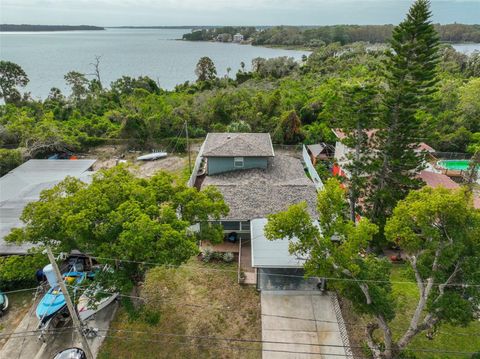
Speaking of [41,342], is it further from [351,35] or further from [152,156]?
[351,35]

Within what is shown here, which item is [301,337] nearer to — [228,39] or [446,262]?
[446,262]

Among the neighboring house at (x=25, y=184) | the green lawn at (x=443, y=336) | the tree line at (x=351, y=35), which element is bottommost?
the green lawn at (x=443, y=336)

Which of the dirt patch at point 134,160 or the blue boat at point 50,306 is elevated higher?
the blue boat at point 50,306

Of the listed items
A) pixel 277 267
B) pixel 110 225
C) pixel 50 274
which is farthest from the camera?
pixel 277 267

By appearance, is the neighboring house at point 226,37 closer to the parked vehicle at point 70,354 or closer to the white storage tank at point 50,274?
the white storage tank at point 50,274

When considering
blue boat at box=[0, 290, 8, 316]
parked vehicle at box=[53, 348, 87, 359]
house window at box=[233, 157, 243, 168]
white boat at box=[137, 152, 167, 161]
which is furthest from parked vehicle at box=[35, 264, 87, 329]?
white boat at box=[137, 152, 167, 161]

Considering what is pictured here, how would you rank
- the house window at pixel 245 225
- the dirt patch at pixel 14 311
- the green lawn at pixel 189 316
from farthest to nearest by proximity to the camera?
the house window at pixel 245 225 → the dirt patch at pixel 14 311 → the green lawn at pixel 189 316

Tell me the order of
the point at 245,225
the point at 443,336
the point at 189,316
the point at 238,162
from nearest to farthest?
the point at 443,336
the point at 189,316
the point at 245,225
the point at 238,162

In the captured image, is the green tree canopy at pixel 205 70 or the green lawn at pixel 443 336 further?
the green tree canopy at pixel 205 70

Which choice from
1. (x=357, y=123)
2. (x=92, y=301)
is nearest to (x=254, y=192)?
(x=357, y=123)

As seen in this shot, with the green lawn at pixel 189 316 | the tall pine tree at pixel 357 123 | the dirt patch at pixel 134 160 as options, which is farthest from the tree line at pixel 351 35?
the green lawn at pixel 189 316
